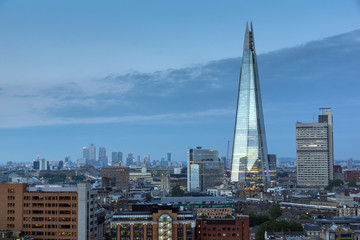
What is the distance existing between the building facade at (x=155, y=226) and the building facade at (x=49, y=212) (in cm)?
502

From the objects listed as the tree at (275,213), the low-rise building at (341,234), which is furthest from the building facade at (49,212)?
the tree at (275,213)

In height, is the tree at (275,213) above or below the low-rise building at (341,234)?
below

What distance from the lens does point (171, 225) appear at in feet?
264

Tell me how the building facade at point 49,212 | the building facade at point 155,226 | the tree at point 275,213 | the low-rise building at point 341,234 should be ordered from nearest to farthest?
1. the building facade at point 49,212
2. the building facade at point 155,226
3. the low-rise building at point 341,234
4. the tree at point 275,213

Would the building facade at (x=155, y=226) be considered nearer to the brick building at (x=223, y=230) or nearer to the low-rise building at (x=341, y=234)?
the brick building at (x=223, y=230)

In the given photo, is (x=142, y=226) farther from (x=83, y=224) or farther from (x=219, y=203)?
(x=219, y=203)

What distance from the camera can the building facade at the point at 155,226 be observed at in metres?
80.4

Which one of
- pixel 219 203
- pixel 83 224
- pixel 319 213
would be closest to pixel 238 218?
pixel 83 224

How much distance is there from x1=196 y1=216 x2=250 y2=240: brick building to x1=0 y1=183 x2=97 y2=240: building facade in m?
16.0

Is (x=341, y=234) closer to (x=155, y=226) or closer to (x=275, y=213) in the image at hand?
(x=155, y=226)

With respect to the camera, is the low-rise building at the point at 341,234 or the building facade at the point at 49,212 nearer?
the building facade at the point at 49,212

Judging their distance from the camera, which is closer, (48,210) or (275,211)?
(48,210)

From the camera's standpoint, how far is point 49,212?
75688mm

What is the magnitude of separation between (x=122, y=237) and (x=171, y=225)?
6795 millimetres
